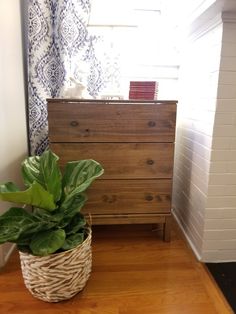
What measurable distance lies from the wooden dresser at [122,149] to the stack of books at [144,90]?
21 centimetres

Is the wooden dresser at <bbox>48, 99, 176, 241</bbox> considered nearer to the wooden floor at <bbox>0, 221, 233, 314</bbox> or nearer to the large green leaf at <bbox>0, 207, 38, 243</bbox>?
the wooden floor at <bbox>0, 221, 233, 314</bbox>

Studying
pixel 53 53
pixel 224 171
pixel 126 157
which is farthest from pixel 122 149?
pixel 53 53

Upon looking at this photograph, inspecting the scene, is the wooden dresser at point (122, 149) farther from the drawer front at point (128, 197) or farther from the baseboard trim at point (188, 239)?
the baseboard trim at point (188, 239)

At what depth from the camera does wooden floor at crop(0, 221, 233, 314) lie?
1.03 m

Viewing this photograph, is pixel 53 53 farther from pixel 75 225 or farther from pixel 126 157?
pixel 75 225

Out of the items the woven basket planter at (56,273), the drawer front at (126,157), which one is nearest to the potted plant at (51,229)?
the woven basket planter at (56,273)

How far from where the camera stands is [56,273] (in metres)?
0.99

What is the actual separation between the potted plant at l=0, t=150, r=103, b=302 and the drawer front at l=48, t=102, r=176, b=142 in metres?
0.26

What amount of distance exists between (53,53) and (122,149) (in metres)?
0.74

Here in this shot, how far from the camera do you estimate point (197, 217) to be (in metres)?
1.39

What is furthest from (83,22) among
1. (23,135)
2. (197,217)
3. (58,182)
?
(197,217)

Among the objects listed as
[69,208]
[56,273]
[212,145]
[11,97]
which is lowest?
[56,273]

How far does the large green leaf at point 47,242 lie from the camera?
0.93 metres

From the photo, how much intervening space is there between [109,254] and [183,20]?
131 cm
